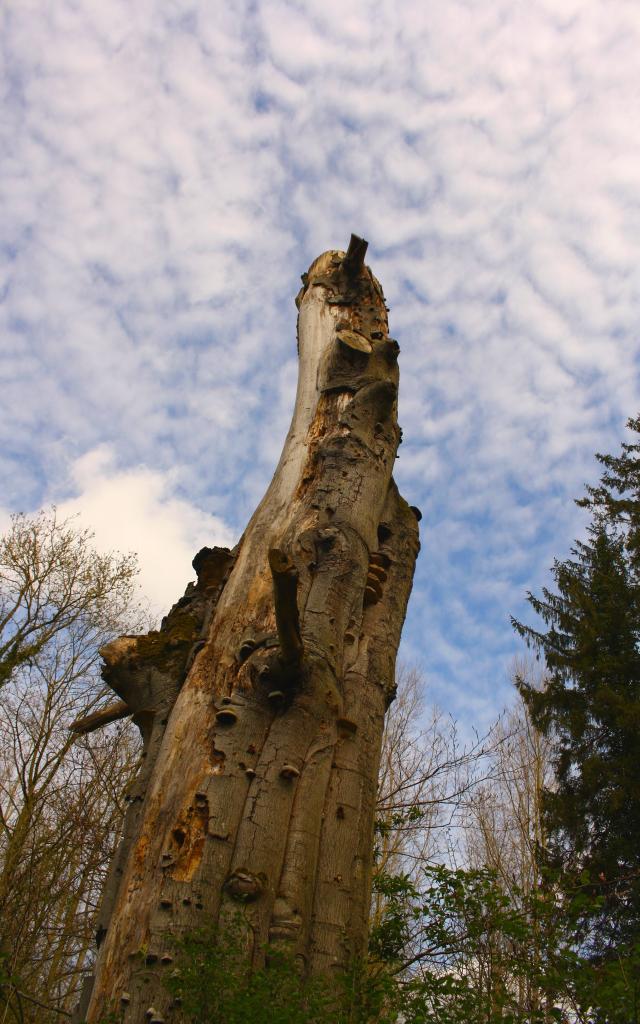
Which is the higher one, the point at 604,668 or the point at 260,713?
the point at 604,668

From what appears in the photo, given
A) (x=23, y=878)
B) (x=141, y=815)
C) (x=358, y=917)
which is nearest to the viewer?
(x=358, y=917)

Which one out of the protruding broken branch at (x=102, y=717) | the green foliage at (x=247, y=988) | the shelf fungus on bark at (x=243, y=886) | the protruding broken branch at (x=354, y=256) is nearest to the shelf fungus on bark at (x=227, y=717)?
the shelf fungus on bark at (x=243, y=886)

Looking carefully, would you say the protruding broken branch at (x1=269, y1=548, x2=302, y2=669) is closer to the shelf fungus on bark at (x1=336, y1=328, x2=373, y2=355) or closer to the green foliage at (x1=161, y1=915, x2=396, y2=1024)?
the green foliage at (x1=161, y1=915, x2=396, y2=1024)

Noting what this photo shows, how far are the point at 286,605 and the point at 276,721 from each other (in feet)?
1.96

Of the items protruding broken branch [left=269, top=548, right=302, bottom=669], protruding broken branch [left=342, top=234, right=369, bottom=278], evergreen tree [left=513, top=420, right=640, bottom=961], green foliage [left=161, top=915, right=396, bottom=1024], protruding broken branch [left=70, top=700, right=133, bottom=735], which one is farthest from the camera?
evergreen tree [left=513, top=420, right=640, bottom=961]

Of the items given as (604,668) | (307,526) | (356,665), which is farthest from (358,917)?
(604,668)

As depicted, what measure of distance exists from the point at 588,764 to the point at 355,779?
25.6 ft

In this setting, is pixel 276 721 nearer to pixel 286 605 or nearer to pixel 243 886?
pixel 286 605

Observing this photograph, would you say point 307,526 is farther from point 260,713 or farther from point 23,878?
point 23,878

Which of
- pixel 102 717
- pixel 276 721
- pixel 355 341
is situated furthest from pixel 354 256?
pixel 276 721

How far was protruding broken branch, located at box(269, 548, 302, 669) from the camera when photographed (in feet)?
9.36

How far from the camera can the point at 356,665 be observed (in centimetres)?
376

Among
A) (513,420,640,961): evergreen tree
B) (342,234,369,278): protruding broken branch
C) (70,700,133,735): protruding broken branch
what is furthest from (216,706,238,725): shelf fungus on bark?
(513,420,640,961): evergreen tree

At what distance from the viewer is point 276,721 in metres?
3.23
